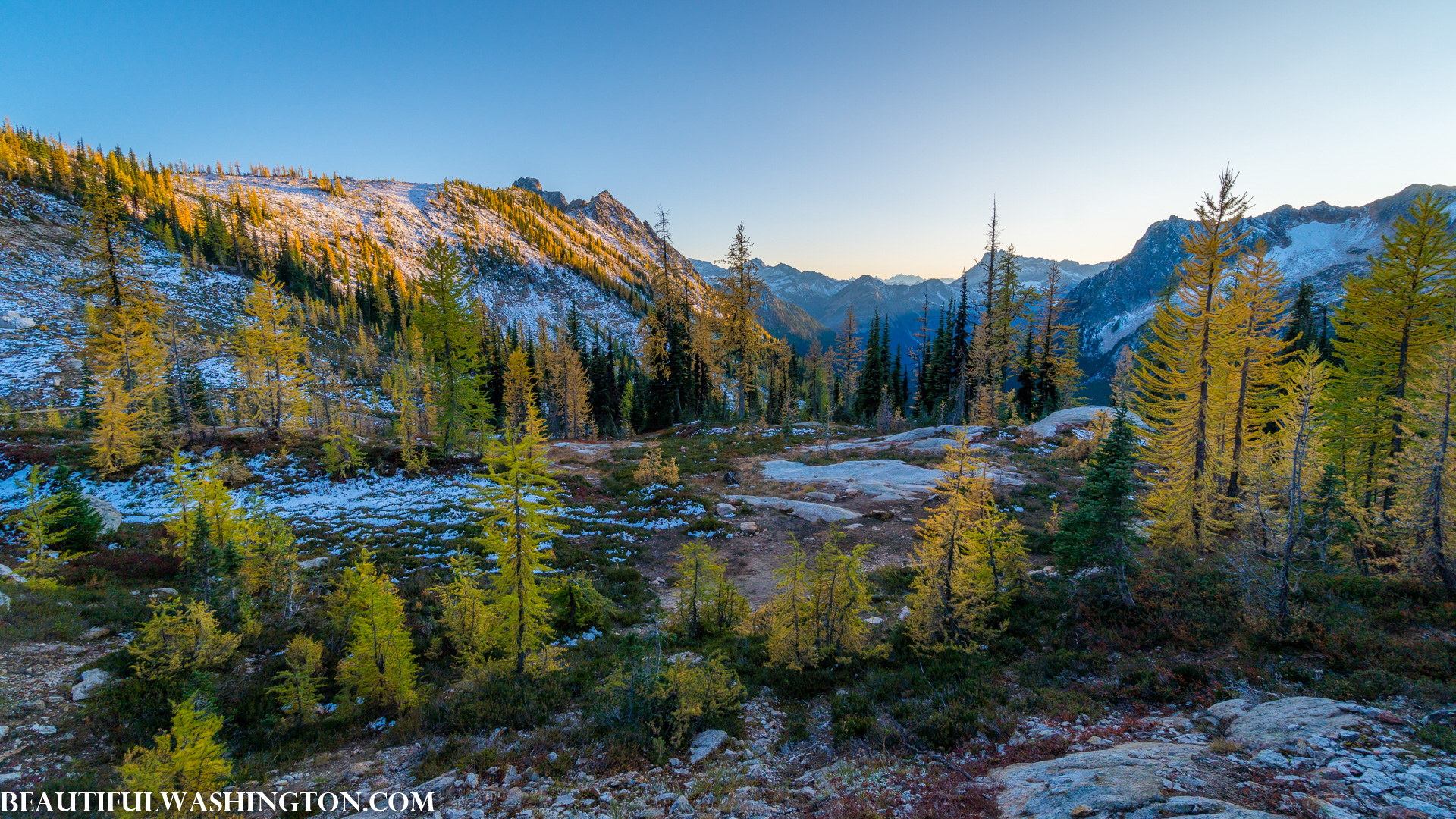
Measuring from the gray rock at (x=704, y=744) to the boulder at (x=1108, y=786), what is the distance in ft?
14.0

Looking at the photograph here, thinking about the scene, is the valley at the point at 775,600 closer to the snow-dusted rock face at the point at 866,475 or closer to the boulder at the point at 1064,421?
the snow-dusted rock face at the point at 866,475

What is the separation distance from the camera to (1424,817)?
179 inches

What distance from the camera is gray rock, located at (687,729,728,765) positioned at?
789 cm

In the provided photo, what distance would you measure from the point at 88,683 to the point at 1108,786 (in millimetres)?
16721

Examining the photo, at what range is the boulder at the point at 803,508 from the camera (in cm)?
2083

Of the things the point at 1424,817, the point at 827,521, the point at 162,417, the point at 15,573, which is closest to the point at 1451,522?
the point at 1424,817

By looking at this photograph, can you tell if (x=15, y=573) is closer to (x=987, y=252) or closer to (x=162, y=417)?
(x=162, y=417)

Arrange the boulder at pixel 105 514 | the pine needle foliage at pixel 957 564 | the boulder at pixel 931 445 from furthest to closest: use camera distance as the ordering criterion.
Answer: the boulder at pixel 931 445 → the boulder at pixel 105 514 → the pine needle foliage at pixel 957 564

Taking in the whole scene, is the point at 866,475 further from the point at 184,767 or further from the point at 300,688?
the point at 184,767

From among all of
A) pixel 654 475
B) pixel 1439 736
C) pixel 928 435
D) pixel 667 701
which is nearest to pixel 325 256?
pixel 654 475

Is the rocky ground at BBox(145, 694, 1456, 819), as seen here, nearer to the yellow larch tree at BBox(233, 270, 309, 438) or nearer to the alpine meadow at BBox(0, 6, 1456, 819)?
the alpine meadow at BBox(0, 6, 1456, 819)

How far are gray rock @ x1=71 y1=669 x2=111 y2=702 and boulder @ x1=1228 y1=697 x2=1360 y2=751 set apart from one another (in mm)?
18556

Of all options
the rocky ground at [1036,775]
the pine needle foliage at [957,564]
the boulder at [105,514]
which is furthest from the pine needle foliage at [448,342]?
the pine needle foliage at [957,564]

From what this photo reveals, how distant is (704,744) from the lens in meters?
8.23
